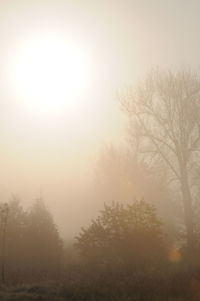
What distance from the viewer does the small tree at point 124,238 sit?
22562 mm

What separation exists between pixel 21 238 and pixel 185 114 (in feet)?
56.2

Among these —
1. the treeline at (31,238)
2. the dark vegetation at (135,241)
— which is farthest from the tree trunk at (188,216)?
the treeline at (31,238)

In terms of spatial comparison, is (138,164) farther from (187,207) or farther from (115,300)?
(115,300)

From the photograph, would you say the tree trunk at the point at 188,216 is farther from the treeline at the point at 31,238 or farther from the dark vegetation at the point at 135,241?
the treeline at the point at 31,238

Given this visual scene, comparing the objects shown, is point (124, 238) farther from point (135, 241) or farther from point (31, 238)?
point (31, 238)

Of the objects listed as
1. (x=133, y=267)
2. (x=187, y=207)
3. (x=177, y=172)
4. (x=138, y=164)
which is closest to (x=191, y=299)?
(x=133, y=267)

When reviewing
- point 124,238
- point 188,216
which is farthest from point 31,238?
point 124,238

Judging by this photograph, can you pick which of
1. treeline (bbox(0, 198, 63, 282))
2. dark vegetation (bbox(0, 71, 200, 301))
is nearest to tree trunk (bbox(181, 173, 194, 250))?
dark vegetation (bbox(0, 71, 200, 301))

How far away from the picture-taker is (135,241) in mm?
22656

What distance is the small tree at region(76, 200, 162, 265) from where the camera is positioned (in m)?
22.6

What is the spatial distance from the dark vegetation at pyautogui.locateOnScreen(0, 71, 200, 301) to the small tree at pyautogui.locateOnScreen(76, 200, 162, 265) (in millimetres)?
54

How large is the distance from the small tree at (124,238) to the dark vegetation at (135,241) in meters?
0.05

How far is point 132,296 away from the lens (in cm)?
1455

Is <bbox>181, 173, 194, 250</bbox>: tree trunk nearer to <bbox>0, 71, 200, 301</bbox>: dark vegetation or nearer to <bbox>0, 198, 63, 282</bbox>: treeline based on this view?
<bbox>0, 71, 200, 301</bbox>: dark vegetation
